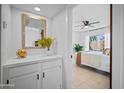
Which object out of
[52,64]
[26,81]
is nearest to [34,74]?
[26,81]

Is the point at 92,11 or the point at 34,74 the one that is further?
the point at 92,11

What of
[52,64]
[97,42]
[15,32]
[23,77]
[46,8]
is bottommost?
[23,77]

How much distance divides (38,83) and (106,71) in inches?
108

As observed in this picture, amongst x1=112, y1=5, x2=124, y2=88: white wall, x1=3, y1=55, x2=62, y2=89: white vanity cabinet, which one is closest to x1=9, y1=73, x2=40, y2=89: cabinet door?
x1=3, y1=55, x2=62, y2=89: white vanity cabinet

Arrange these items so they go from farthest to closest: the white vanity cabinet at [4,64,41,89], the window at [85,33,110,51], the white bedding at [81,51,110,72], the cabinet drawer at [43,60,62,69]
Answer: the window at [85,33,110,51] → the white bedding at [81,51,110,72] → the cabinet drawer at [43,60,62,69] → the white vanity cabinet at [4,64,41,89]

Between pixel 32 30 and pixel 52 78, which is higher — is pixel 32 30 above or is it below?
above

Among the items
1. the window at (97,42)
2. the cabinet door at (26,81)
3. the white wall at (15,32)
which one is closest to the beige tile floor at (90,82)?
the cabinet door at (26,81)

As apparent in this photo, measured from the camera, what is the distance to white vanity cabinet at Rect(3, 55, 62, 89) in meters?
1.30

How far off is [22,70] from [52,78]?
2.18ft

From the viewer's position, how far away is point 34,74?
1565mm

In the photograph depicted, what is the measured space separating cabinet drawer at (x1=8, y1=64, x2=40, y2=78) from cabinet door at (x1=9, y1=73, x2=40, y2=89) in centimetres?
6

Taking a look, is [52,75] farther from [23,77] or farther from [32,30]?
[32,30]

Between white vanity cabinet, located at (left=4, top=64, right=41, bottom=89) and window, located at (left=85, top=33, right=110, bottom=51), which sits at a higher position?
window, located at (left=85, top=33, right=110, bottom=51)

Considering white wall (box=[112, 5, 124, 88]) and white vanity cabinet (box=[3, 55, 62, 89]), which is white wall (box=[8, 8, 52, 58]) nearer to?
white vanity cabinet (box=[3, 55, 62, 89])
